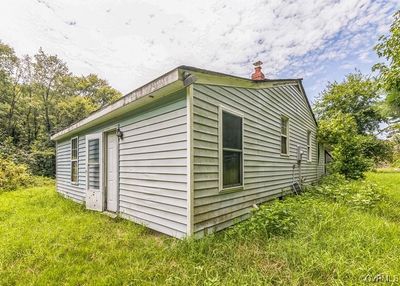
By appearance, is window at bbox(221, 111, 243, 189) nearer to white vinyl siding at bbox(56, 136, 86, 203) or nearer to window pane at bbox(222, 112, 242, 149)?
window pane at bbox(222, 112, 242, 149)

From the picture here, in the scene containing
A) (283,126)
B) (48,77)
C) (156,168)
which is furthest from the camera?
(48,77)

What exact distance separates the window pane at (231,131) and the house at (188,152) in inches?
0.8

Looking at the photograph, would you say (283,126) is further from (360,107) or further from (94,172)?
(360,107)

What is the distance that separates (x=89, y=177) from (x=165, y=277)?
4538 millimetres

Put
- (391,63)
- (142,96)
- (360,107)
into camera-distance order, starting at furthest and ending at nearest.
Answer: (360,107) < (391,63) < (142,96)

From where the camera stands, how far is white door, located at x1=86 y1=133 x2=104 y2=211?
18.2 ft

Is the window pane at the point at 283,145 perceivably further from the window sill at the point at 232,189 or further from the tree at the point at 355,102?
the tree at the point at 355,102

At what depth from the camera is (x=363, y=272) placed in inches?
92.7

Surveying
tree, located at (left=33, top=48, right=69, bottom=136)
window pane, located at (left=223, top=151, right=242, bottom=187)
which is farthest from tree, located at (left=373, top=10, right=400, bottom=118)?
tree, located at (left=33, top=48, right=69, bottom=136)

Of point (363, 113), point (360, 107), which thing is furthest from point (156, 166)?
point (360, 107)

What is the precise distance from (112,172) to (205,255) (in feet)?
11.5

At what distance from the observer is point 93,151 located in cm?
596

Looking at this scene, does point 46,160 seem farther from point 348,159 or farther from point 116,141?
point 348,159

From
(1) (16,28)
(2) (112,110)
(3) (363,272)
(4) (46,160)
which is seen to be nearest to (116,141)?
(2) (112,110)
